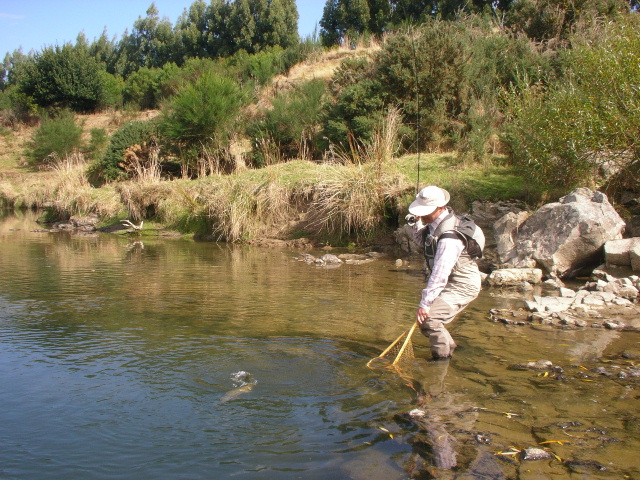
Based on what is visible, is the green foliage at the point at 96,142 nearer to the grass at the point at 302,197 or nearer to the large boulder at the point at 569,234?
the grass at the point at 302,197

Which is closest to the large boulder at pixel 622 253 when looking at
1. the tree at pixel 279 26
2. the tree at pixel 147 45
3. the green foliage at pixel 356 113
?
the green foliage at pixel 356 113

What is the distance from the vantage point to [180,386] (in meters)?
5.56

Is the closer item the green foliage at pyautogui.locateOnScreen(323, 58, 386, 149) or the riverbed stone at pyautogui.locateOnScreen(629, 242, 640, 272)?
the riverbed stone at pyautogui.locateOnScreen(629, 242, 640, 272)

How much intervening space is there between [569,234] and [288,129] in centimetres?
1384

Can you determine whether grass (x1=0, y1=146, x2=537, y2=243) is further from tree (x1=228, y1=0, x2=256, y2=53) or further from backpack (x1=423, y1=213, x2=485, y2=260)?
tree (x1=228, y1=0, x2=256, y2=53)

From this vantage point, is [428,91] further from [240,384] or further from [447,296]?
[240,384]

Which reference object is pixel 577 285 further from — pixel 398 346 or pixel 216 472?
pixel 216 472

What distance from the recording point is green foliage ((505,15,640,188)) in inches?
416

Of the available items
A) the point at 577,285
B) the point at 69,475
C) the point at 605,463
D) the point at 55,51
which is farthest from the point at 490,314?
the point at 55,51

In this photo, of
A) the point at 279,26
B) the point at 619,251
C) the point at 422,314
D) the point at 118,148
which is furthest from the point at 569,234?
the point at 279,26

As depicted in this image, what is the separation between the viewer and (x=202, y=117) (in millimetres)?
22469

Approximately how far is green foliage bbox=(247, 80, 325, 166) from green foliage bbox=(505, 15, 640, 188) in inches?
393

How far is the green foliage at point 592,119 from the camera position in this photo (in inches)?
416

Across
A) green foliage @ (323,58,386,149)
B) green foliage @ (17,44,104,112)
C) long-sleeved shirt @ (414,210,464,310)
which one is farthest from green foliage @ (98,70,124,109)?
long-sleeved shirt @ (414,210,464,310)
